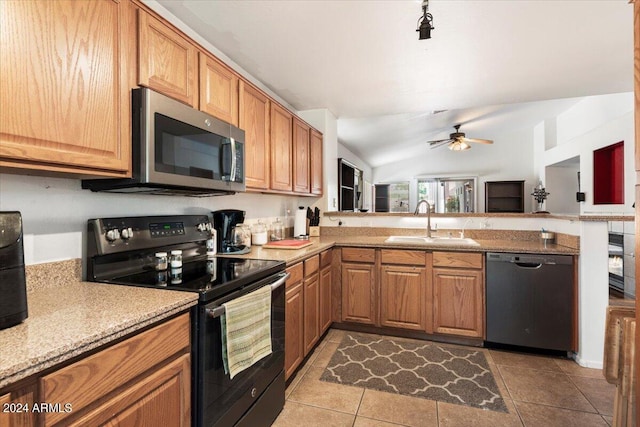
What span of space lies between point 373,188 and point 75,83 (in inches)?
317

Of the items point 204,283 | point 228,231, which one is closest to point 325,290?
point 228,231

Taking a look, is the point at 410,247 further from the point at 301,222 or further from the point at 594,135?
the point at 594,135

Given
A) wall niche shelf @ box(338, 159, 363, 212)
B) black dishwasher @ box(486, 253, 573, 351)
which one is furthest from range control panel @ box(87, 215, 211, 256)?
wall niche shelf @ box(338, 159, 363, 212)

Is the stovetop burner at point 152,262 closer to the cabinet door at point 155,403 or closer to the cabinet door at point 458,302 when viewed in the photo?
the cabinet door at point 155,403

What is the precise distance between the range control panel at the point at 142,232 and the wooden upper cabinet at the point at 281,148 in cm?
73

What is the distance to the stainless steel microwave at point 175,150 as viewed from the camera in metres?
1.27

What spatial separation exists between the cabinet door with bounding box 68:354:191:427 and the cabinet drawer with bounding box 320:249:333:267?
63.1 inches

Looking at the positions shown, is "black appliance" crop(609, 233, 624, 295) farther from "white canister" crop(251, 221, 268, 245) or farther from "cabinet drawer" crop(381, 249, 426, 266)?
"white canister" crop(251, 221, 268, 245)

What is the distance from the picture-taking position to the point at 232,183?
1.83 m

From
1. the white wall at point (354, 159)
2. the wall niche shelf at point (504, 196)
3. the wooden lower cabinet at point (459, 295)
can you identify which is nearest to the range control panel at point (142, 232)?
the wooden lower cabinet at point (459, 295)

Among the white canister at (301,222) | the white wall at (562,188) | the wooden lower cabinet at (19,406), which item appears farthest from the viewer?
the white wall at (562,188)

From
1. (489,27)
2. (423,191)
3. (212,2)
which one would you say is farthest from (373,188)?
(212,2)

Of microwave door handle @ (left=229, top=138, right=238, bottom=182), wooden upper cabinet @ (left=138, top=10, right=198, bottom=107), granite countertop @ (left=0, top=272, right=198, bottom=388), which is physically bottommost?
granite countertop @ (left=0, top=272, right=198, bottom=388)

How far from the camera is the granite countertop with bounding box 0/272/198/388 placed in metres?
0.68
